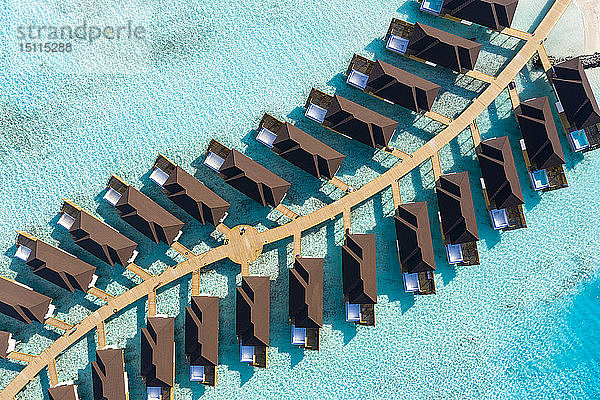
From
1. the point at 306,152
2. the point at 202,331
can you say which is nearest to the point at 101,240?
the point at 202,331

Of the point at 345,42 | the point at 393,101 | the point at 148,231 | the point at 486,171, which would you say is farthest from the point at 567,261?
the point at 148,231

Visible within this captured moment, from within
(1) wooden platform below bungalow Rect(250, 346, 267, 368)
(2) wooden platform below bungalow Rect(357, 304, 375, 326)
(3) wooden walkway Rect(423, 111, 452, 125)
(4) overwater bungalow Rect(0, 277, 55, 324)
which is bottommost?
(1) wooden platform below bungalow Rect(250, 346, 267, 368)

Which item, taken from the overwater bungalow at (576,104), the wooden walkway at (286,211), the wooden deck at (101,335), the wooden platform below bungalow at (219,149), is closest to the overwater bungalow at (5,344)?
the wooden deck at (101,335)

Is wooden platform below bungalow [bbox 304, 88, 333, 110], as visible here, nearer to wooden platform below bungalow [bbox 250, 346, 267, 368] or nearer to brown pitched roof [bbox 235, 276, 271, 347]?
brown pitched roof [bbox 235, 276, 271, 347]

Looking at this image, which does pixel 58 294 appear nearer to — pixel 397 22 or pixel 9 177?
pixel 9 177

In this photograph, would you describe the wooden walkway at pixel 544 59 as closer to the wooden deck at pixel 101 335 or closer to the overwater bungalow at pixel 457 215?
the overwater bungalow at pixel 457 215

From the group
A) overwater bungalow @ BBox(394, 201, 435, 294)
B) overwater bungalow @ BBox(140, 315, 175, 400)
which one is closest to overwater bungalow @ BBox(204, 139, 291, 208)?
overwater bungalow @ BBox(394, 201, 435, 294)

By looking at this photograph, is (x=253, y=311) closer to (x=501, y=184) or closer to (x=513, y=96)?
(x=501, y=184)
